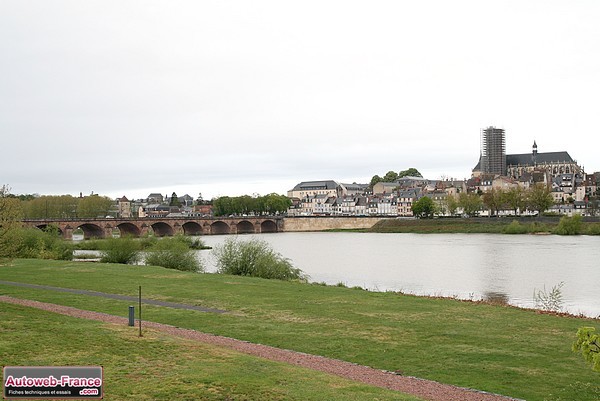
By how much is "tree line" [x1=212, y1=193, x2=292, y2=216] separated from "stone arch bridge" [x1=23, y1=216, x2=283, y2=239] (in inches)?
1055

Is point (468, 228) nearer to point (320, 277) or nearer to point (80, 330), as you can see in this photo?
point (320, 277)

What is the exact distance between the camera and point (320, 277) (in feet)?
139

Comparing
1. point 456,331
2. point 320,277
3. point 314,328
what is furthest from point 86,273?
point 456,331

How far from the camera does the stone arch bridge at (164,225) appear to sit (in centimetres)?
9519

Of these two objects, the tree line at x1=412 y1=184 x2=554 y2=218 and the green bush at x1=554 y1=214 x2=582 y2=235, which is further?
the tree line at x1=412 y1=184 x2=554 y2=218

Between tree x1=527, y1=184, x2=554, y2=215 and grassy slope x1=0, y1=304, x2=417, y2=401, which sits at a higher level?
tree x1=527, y1=184, x2=554, y2=215

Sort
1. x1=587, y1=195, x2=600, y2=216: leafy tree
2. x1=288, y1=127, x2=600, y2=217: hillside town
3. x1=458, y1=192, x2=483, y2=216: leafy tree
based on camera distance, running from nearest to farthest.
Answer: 1. x1=587, y1=195, x2=600, y2=216: leafy tree
2. x1=458, y1=192, x2=483, y2=216: leafy tree
3. x1=288, y1=127, x2=600, y2=217: hillside town

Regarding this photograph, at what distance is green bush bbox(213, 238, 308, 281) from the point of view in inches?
1439

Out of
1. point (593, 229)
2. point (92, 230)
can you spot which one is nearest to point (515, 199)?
point (593, 229)

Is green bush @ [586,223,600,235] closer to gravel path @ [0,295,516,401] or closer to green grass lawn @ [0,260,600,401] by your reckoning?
green grass lawn @ [0,260,600,401]

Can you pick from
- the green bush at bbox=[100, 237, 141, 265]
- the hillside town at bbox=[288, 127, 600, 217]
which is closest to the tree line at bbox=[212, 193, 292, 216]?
the hillside town at bbox=[288, 127, 600, 217]

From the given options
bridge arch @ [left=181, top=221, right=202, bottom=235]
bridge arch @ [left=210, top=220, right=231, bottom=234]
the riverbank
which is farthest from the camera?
bridge arch @ [left=210, top=220, right=231, bottom=234]

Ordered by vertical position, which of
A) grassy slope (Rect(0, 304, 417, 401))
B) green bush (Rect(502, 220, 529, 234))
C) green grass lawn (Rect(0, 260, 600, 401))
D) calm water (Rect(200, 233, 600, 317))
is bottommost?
calm water (Rect(200, 233, 600, 317))

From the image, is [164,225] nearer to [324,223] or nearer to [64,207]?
[64,207]
